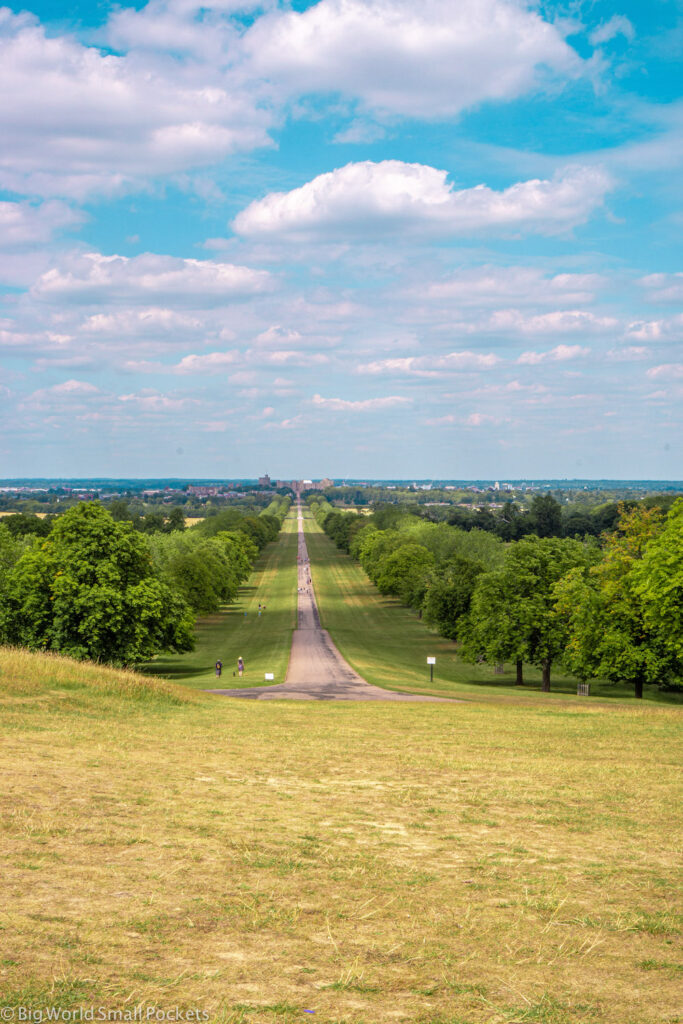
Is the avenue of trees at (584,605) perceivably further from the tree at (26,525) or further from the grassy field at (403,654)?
the tree at (26,525)

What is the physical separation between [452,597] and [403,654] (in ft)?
23.0

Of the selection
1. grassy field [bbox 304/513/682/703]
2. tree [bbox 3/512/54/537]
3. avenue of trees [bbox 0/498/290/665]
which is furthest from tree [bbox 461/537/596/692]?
tree [bbox 3/512/54/537]

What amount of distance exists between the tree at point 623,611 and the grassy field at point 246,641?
2014 cm

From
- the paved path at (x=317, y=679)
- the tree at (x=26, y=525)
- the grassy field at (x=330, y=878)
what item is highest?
the grassy field at (x=330, y=878)

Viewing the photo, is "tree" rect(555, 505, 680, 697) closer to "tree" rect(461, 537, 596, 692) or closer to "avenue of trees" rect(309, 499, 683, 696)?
"avenue of trees" rect(309, 499, 683, 696)

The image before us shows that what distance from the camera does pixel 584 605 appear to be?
173ft

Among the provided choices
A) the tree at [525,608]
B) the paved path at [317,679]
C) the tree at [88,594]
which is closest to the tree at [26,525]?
the paved path at [317,679]

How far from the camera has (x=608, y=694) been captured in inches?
2138

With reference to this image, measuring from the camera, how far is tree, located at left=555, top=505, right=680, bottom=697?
46.7m

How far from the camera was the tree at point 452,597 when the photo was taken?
2992 inches

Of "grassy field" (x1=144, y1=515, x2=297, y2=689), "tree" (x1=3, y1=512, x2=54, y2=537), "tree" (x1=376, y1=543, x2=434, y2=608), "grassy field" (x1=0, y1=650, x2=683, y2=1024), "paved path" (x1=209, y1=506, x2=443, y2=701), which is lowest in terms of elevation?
"grassy field" (x1=144, y1=515, x2=297, y2=689)

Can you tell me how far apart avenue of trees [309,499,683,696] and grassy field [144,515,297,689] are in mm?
15600

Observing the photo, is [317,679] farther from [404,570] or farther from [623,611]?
[404,570]

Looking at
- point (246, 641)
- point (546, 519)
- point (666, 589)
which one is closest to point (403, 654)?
point (246, 641)
